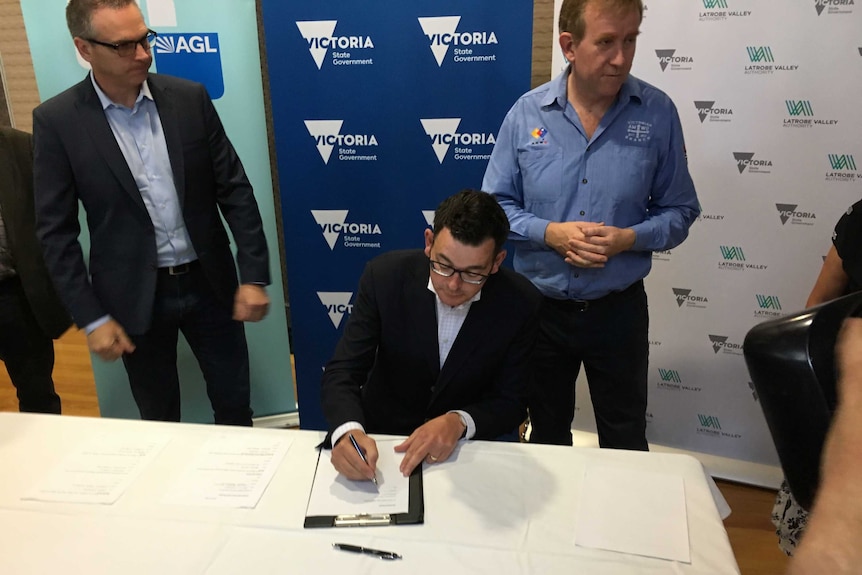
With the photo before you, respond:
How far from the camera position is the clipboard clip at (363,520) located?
119cm

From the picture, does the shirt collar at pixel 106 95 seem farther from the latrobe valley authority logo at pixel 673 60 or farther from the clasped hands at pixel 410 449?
the latrobe valley authority logo at pixel 673 60

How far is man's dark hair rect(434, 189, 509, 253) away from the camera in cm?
151

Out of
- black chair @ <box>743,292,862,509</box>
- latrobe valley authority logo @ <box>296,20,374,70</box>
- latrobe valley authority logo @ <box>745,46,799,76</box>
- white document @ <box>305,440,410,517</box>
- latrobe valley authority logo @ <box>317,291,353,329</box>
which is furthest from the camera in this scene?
latrobe valley authority logo @ <box>317,291,353,329</box>

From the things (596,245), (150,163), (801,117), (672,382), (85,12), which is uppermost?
(85,12)

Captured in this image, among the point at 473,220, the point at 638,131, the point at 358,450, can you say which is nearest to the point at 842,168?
the point at 638,131

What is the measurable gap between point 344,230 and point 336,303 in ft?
1.15

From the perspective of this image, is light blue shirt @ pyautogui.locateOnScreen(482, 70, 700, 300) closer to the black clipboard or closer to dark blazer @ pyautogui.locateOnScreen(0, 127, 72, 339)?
the black clipboard

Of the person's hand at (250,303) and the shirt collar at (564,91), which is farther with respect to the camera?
the person's hand at (250,303)

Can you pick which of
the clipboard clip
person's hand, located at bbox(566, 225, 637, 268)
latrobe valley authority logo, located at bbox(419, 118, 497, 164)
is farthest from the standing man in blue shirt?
the clipboard clip

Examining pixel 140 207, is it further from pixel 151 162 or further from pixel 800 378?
pixel 800 378

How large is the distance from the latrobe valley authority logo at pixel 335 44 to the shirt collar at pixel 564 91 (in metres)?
0.87

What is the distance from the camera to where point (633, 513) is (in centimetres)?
121

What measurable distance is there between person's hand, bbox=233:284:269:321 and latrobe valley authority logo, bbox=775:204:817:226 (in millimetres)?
2026

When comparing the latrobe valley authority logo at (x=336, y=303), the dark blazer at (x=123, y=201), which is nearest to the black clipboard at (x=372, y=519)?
the dark blazer at (x=123, y=201)
